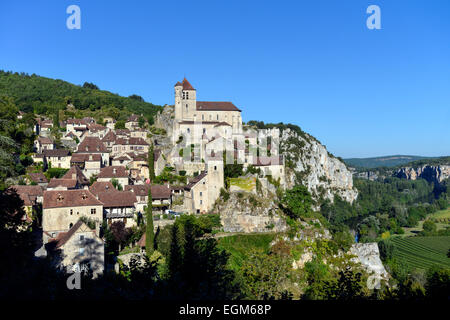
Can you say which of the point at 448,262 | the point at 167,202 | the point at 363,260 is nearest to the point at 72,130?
the point at 167,202

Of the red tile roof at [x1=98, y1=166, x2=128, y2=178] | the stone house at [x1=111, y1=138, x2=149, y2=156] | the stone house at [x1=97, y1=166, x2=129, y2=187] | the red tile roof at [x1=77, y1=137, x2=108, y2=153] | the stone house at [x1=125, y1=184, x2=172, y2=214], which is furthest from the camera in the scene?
the stone house at [x1=111, y1=138, x2=149, y2=156]

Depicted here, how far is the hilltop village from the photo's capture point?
3434cm

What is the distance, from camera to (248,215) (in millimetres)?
43438

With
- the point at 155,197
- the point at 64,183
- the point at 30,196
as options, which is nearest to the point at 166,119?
the point at 155,197

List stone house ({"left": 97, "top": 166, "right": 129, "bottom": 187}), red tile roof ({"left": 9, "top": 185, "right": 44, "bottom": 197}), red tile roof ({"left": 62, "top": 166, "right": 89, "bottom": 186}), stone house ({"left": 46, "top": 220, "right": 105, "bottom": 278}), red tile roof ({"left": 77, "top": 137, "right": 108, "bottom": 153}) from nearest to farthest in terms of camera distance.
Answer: stone house ({"left": 46, "top": 220, "right": 105, "bottom": 278}) → red tile roof ({"left": 9, "top": 185, "right": 44, "bottom": 197}) → red tile roof ({"left": 62, "top": 166, "right": 89, "bottom": 186}) → stone house ({"left": 97, "top": 166, "right": 129, "bottom": 187}) → red tile roof ({"left": 77, "top": 137, "right": 108, "bottom": 153})

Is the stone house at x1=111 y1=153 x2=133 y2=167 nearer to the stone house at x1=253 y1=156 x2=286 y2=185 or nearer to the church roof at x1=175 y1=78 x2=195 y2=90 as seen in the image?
the stone house at x1=253 y1=156 x2=286 y2=185

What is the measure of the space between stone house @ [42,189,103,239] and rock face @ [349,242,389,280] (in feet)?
114

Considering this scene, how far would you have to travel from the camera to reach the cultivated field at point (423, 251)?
7043 cm

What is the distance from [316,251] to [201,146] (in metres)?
26.8

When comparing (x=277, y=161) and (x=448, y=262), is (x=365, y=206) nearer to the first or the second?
(x=448, y=262)

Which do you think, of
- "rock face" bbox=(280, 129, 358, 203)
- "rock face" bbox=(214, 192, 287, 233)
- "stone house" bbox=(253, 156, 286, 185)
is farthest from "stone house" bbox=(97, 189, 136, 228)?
"rock face" bbox=(280, 129, 358, 203)

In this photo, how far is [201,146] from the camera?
58.7 metres

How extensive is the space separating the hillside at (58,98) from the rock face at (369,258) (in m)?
65.0

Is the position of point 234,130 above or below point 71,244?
above
